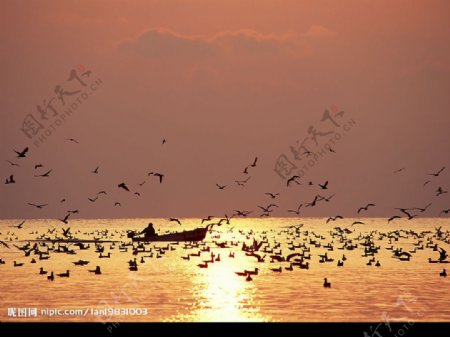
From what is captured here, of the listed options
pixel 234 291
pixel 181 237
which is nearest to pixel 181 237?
pixel 181 237

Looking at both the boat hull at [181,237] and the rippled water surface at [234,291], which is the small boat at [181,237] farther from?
the rippled water surface at [234,291]

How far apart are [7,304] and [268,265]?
39006 mm

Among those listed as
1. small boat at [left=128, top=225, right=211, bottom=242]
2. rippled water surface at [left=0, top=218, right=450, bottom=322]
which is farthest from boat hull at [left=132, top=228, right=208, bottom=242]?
rippled water surface at [left=0, top=218, right=450, bottom=322]

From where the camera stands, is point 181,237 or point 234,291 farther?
point 181,237

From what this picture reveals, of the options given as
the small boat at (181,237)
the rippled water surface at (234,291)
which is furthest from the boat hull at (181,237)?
the rippled water surface at (234,291)

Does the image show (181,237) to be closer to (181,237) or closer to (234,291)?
(181,237)

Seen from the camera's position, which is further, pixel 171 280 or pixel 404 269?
pixel 404 269

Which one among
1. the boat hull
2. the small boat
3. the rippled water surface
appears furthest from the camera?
the boat hull

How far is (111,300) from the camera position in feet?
161

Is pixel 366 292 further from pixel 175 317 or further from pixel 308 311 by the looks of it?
pixel 175 317

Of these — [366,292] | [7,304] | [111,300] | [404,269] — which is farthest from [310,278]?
[7,304]

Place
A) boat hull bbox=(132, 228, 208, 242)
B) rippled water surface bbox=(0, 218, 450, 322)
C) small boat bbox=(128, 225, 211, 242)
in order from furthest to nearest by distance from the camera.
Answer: boat hull bbox=(132, 228, 208, 242), small boat bbox=(128, 225, 211, 242), rippled water surface bbox=(0, 218, 450, 322)

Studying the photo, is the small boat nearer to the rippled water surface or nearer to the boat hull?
the boat hull

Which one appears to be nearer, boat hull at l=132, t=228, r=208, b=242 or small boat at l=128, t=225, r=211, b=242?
small boat at l=128, t=225, r=211, b=242
